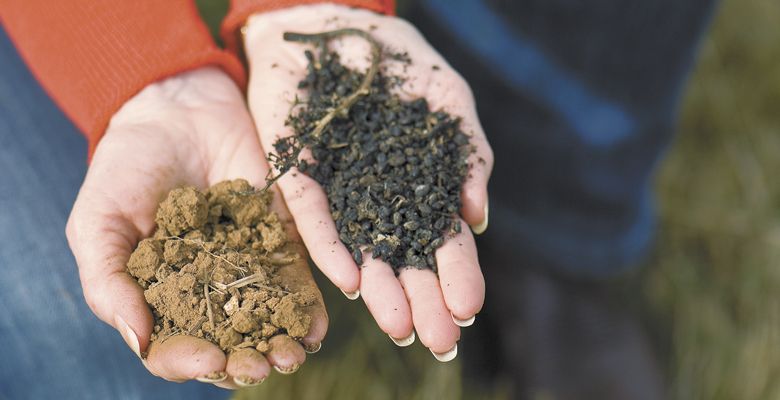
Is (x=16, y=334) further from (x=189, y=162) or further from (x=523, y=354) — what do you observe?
(x=523, y=354)

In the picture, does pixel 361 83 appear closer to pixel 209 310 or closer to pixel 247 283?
pixel 247 283

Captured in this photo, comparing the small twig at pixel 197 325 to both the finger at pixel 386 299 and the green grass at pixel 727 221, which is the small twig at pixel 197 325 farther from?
the green grass at pixel 727 221

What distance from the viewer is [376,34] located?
2303mm

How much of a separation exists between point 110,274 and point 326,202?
1.90 feet

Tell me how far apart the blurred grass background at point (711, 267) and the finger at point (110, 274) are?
1.01 metres

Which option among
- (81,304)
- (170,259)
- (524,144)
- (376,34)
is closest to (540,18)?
(524,144)

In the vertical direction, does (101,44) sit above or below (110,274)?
above

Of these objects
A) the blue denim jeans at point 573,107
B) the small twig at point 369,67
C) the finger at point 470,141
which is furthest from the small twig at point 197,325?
the blue denim jeans at point 573,107

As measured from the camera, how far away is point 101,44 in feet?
7.23

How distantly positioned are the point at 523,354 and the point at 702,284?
0.92 m

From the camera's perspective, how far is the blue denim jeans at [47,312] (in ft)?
6.36

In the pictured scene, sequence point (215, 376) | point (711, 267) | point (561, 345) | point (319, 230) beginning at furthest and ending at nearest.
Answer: point (711, 267), point (561, 345), point (319, 230), point (215, 376)

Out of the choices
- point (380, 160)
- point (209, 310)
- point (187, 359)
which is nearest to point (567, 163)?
point (380, 160)

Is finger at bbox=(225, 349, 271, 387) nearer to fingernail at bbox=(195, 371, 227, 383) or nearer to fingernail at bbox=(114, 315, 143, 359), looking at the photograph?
fingernail at bbox=(195, 371, 227, 383)
